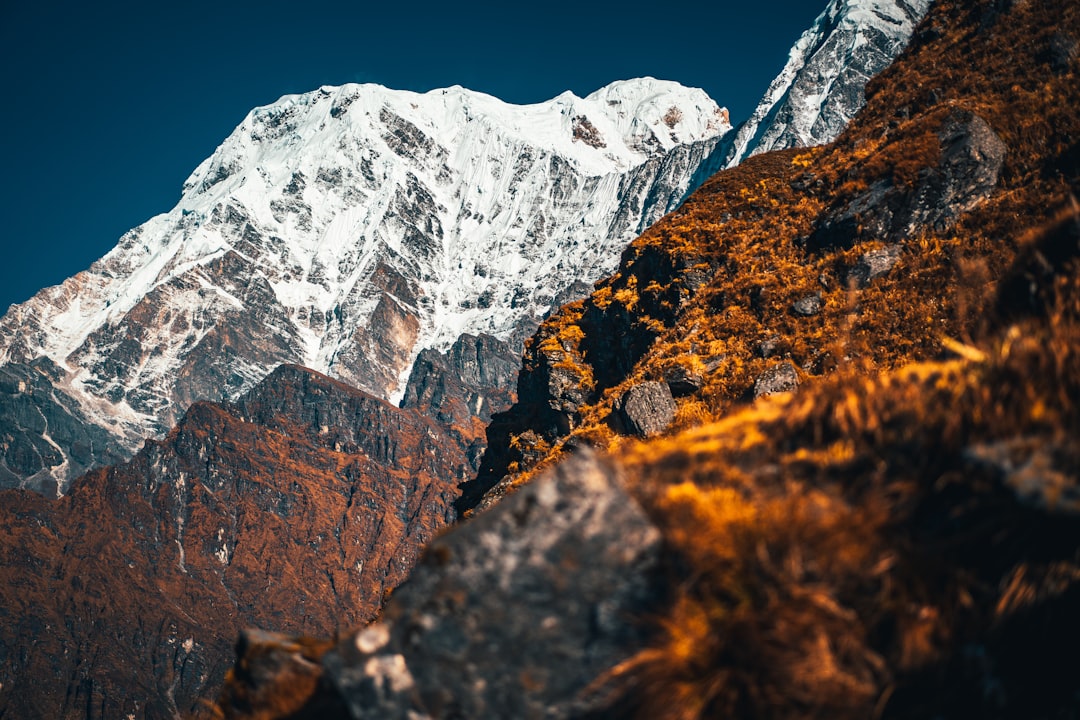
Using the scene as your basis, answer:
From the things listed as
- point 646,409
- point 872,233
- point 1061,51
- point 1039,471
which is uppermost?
point 1061,51

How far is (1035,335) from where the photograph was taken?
5418 mm

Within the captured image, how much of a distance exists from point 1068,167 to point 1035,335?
13097mm

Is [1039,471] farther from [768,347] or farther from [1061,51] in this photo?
[1061,51]

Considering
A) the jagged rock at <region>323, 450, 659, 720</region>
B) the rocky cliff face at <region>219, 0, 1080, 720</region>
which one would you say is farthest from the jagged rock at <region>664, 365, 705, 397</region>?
the jagged rock at <region>323, 450, 659, 720</region>

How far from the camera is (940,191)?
18.3 meters

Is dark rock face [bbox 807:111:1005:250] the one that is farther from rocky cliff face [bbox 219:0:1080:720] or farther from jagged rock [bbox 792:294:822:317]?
rocky cliff face [bbox 219:0:1080:720]

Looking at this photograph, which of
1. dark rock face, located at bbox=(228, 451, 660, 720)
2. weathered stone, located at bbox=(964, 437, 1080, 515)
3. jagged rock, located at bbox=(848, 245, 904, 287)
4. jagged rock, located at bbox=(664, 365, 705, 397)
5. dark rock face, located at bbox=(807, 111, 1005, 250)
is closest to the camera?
weathered stone, located at bbox=(964, 437, 1080, 515)

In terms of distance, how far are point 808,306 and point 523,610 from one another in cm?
1585

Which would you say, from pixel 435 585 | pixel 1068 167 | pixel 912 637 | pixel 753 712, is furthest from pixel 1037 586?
pixel 1068 167

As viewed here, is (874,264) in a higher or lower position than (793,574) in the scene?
higher

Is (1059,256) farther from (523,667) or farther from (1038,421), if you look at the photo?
(523,667)

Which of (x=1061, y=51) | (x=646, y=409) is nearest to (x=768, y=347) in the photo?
(x=646, y=409)

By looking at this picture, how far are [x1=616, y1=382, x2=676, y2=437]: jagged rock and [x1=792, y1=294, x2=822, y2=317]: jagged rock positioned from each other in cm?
382

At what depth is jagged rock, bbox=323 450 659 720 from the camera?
189 inches
